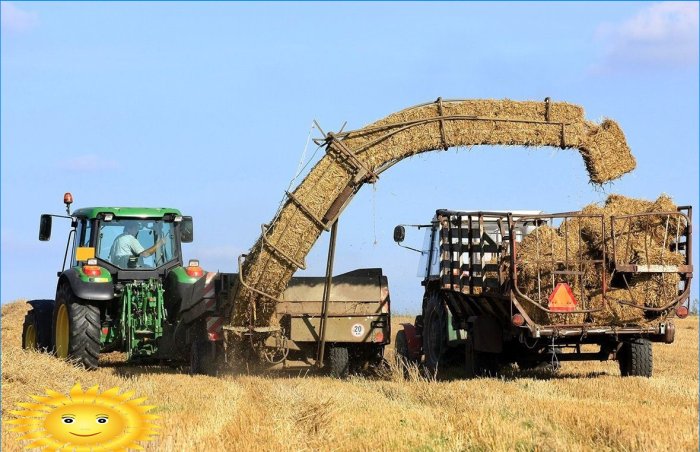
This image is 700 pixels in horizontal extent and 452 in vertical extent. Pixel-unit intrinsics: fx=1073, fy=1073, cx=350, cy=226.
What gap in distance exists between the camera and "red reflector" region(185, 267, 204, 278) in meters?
14.5

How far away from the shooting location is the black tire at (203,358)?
1377 centimetres

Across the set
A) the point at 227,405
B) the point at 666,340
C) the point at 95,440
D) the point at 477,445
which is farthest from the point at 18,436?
the point at 666,340

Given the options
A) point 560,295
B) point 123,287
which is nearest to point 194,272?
point 123,287

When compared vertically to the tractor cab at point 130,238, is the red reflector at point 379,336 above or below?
below

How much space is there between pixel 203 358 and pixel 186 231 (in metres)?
2.39

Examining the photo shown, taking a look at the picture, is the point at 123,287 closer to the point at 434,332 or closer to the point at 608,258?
the point at 434,332

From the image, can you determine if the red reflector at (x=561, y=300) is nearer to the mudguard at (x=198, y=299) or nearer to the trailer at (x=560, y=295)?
the trailer at (x=560, y=295)

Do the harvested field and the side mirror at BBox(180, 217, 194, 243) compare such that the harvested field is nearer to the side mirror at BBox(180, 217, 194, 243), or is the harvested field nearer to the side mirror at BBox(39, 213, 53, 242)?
the side mirror at BBox(39, 213, 53, 242)

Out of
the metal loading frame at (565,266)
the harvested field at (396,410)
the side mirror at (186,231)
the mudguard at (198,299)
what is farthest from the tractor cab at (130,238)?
the metal loading frame at (565,266)

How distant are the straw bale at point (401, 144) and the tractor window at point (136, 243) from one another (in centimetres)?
304

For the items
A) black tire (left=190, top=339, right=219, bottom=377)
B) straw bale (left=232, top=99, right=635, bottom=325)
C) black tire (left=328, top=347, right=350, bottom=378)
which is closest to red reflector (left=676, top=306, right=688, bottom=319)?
straw bale (left=232, top=99, right=635, bottom=325)

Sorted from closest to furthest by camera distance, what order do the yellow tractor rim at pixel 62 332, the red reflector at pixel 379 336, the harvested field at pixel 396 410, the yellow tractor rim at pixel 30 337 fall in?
Result: the harvested field at pixel 396 410 → the red reflector at pixel 379 336 → the yellow tractor rim at pixel 62 332 → the yellow tractor rim at pixel 30 337

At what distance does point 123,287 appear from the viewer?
15.0 meters

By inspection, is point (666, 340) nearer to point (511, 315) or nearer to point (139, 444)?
point (511, 315)
